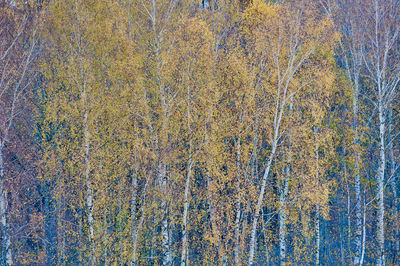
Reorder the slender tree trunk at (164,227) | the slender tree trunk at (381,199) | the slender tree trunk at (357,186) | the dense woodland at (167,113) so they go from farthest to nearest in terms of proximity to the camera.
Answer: the slender tree trunk at (357,186) < the slender tree trunk at (381,199) < the dense woodland at (167,113) < the slender tree trunk at (164,227)

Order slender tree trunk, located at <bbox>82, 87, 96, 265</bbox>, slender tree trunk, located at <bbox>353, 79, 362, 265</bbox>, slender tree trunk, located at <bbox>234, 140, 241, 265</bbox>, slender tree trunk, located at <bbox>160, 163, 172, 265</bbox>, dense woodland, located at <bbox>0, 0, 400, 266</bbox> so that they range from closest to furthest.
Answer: slender tree trunk, located at <bbox>160, 163, 172, 265</bbox> → slender tree trunk, located at <bbox>82, 87, 96, 265</bbox> → slender tree trunk, located at <bbox>234, 140, 241, 265</bbox> → dense woodland, located at <bbox>0, 0, 400, 266</bbox> → slender tree trunk, located at <bbox>353, 79, 362, 265</bbox>

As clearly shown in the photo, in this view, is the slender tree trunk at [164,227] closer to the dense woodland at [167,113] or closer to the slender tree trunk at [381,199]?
the dense woodland at [167,113]

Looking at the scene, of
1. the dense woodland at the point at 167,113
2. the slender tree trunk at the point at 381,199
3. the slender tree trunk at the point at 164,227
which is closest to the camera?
the slender tree trunk at the point at 164,227

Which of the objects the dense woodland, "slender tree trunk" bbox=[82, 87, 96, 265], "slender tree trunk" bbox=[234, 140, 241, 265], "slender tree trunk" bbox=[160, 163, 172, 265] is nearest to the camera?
"slender tree trunk" bbox=[160, 163, 172, 265]

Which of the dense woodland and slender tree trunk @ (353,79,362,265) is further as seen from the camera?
slender tree trunk @ (353,79,362,265)

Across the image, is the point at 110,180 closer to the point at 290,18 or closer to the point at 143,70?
Answer: the point at 143,70

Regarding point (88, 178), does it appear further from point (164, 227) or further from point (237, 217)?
point (237, 217)

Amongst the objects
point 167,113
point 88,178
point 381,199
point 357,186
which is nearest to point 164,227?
point 88,178

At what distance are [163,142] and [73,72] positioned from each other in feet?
16.8

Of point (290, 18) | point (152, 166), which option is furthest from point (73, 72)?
point (290, 18)

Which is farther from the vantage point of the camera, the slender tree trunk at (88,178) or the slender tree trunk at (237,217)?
the slender tree trunk at (237,217)

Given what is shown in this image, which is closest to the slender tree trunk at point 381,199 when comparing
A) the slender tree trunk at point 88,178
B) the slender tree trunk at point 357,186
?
the slender tree trunk at point 357,186

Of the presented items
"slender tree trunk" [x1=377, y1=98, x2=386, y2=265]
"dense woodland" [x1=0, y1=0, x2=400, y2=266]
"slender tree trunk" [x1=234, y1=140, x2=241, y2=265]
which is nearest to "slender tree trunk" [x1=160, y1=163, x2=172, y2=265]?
"dense woodland" [x1=0, y1=0, x2=400, y2=266]

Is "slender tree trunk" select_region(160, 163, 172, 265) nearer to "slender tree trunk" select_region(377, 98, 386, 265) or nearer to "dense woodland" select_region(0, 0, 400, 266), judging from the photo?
"dense woodland" select_region(0, 0, 400, 266)
